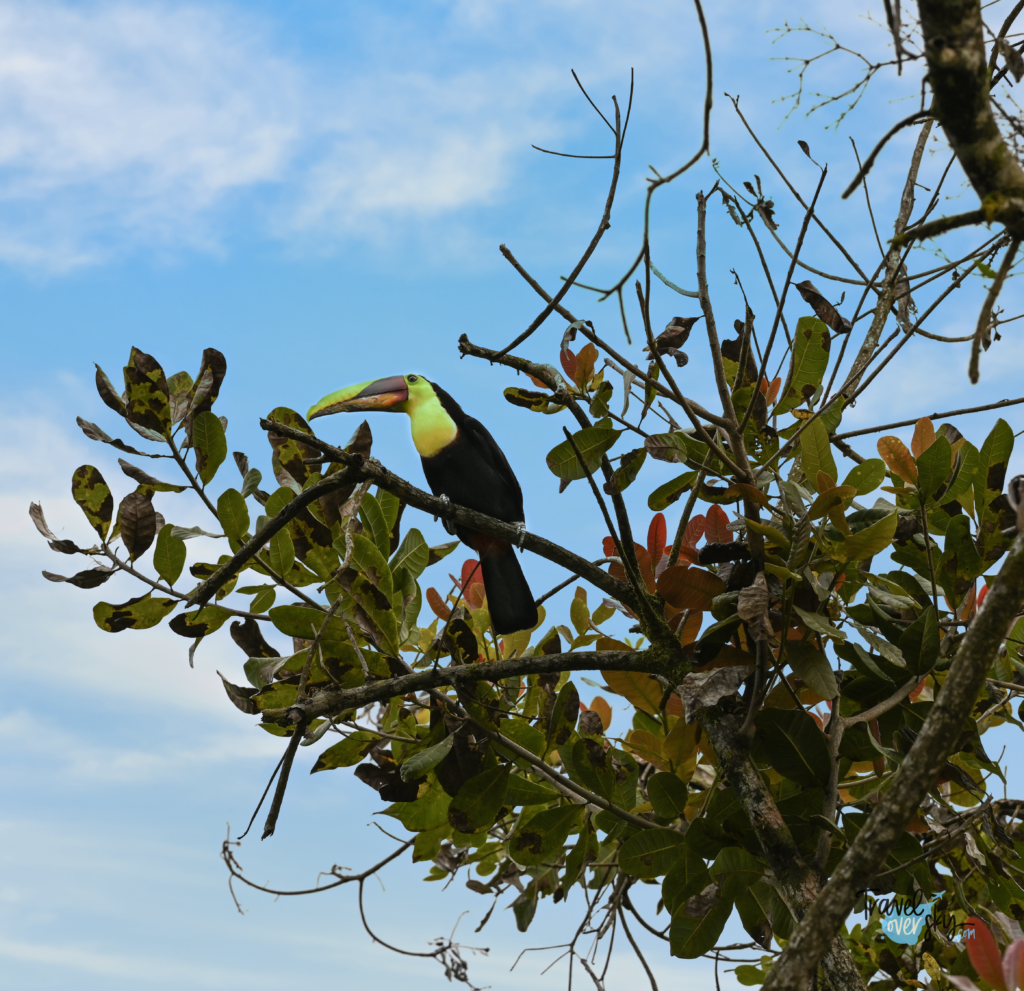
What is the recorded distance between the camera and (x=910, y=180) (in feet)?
10.9

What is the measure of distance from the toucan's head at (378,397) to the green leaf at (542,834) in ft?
9.44

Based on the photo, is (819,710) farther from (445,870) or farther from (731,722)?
(445,870)

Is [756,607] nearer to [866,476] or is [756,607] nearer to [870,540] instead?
[870,540]

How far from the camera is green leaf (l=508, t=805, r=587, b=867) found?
7.92 feet

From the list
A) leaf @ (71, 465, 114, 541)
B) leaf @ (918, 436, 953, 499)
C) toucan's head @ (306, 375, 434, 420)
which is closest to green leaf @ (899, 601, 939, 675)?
leaf @ (918, 436, 953, 499)

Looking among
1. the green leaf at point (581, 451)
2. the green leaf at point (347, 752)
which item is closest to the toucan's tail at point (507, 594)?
the green leaf at point (347, 752)

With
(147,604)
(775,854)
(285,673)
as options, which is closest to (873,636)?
(775,854)

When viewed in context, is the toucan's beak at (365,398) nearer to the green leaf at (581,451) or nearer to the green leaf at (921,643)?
the green leaf at (581,451)

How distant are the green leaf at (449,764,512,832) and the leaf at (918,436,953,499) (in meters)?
1.22

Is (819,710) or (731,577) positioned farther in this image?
(819,710)

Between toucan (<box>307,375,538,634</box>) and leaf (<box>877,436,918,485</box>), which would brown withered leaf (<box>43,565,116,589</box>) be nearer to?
toucan (<box>307,375,538,634</box>)

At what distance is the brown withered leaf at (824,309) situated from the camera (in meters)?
2.60

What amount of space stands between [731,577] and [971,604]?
28.7 inches

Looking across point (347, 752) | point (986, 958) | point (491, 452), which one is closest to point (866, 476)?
point (986, 958)
